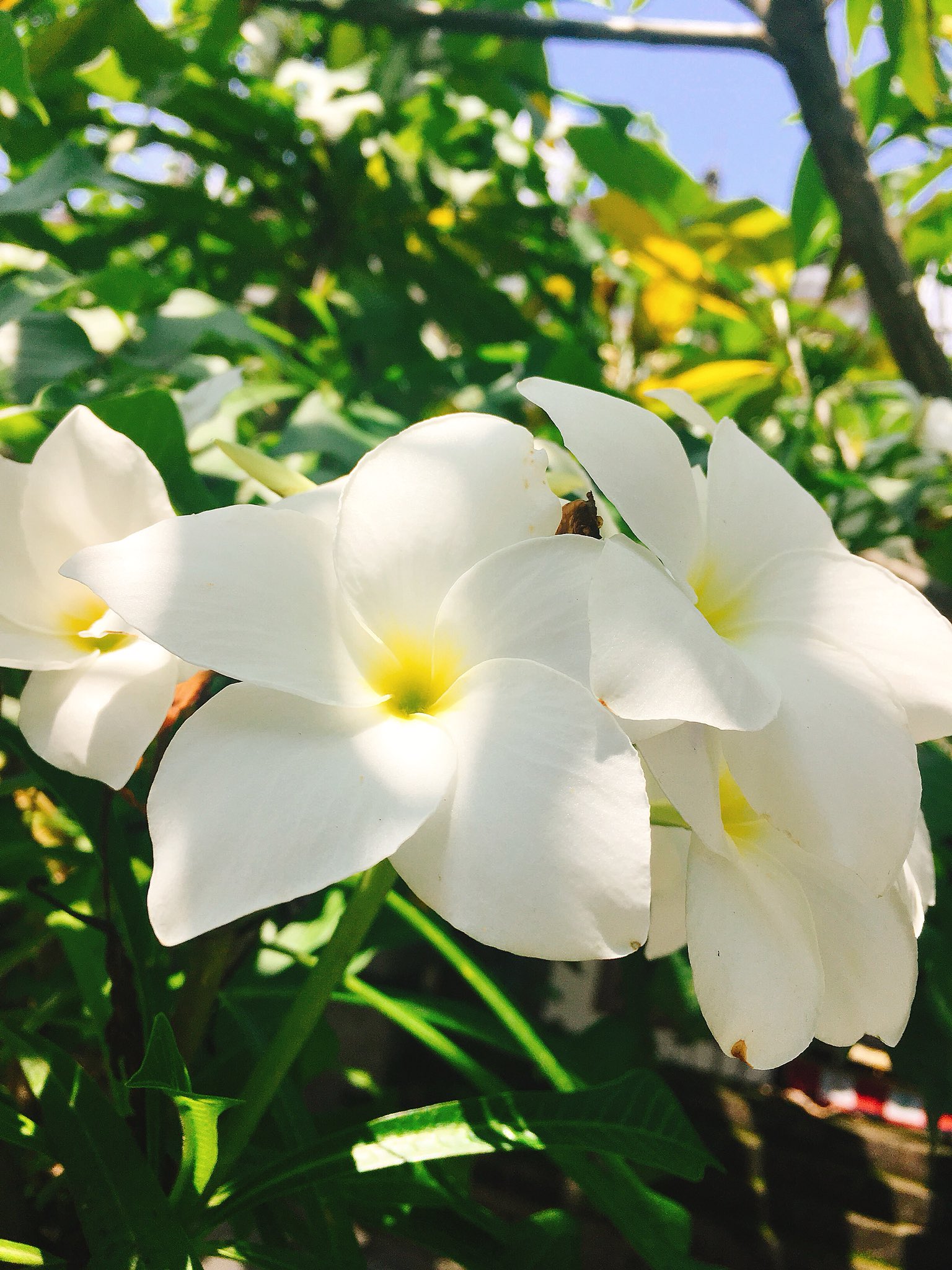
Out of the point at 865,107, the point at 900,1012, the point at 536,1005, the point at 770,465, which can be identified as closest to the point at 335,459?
the point at 770,465

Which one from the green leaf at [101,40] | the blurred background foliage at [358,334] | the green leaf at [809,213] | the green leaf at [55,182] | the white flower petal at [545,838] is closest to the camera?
the white flower petal at [545,838]

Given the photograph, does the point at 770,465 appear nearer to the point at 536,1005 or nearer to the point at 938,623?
the point at 938,623

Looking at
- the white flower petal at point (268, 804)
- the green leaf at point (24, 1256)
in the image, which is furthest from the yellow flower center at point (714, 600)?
the green leaf at point (24, 1256)

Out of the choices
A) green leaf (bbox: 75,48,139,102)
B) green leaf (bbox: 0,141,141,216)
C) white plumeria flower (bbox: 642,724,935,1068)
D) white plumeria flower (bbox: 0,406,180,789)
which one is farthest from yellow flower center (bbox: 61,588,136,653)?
green leaf (bbox: 75,48,139,102)

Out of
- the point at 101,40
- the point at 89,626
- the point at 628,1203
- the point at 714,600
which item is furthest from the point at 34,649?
the point at 101,40

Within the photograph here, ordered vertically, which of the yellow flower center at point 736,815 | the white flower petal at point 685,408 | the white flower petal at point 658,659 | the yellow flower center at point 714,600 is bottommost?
the yellow flower center at point 736,815

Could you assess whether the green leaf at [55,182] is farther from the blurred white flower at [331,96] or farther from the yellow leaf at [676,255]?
the yellow leaf at [676,255]
